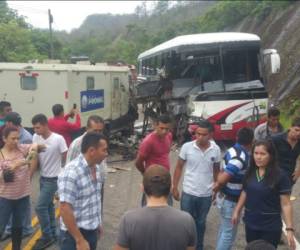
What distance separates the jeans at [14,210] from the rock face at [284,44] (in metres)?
14.3

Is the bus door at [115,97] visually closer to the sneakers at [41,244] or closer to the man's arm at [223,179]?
the sneakers at [41,244]

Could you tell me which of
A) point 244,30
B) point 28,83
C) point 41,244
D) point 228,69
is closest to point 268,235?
point 41,244

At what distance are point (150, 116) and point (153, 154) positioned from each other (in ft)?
31.6

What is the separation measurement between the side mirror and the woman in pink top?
29.7 ft

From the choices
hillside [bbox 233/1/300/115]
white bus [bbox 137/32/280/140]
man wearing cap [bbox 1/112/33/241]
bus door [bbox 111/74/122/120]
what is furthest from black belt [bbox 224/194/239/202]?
hillside [bbox 233/1/300/115]

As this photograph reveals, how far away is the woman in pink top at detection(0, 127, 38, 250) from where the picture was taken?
535cm

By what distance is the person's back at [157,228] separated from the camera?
3219 millimetres

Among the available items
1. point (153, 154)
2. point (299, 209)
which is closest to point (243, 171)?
point (153, 154)

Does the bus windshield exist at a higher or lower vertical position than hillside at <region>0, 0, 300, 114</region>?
lower

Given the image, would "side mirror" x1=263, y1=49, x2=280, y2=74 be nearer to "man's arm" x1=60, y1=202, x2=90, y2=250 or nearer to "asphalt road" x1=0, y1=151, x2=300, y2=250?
"asphalt road" x1=0, y1=151, x2=300, y2=250

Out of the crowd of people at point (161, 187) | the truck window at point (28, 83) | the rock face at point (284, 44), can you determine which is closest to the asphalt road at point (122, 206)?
the crowd of people at point (161, 187)

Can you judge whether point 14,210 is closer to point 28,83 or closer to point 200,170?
point 200,170

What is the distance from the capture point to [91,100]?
12.6 m

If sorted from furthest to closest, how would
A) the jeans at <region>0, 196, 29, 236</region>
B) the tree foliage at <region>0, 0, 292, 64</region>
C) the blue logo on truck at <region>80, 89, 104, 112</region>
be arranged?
the tree foliage at <region>0, 0, 292, 64</region> → the blue logo on truck at <region>80, 89, 104, 112</region> → the jeans at <region>0, 196, 29, 236</region>
